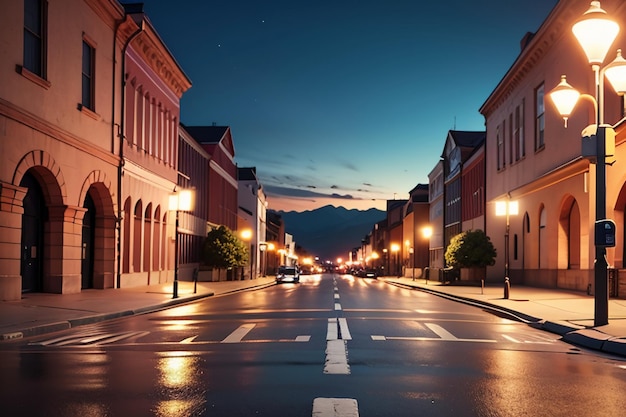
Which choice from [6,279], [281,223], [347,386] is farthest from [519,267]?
[281,223]

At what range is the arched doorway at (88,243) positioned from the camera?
3042cm

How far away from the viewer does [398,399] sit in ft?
23.1

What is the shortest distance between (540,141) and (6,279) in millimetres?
28434

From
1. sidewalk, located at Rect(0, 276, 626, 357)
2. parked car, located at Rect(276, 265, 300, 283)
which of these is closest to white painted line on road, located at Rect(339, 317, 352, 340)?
sidewalk, located at Rect(0, 276, 626, 357)

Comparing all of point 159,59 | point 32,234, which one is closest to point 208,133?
point 159,59

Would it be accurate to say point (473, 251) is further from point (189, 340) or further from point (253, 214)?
point (253, 214)

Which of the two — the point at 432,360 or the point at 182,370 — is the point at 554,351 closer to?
the point at 432,360

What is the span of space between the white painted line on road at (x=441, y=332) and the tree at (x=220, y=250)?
37.3m

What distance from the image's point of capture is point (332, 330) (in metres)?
14.2

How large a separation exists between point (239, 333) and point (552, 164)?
25.5m

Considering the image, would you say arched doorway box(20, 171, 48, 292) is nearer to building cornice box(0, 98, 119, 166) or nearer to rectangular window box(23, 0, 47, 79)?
→ building cornice box(0, 98, 119, 166)

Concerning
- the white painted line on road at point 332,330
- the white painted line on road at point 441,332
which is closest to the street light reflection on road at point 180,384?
the white painted line on road at point 332,330

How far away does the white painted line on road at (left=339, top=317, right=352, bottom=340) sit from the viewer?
12875mm

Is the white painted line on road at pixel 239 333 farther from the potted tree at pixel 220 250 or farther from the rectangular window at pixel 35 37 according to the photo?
the potted tree at pixel 220 250
